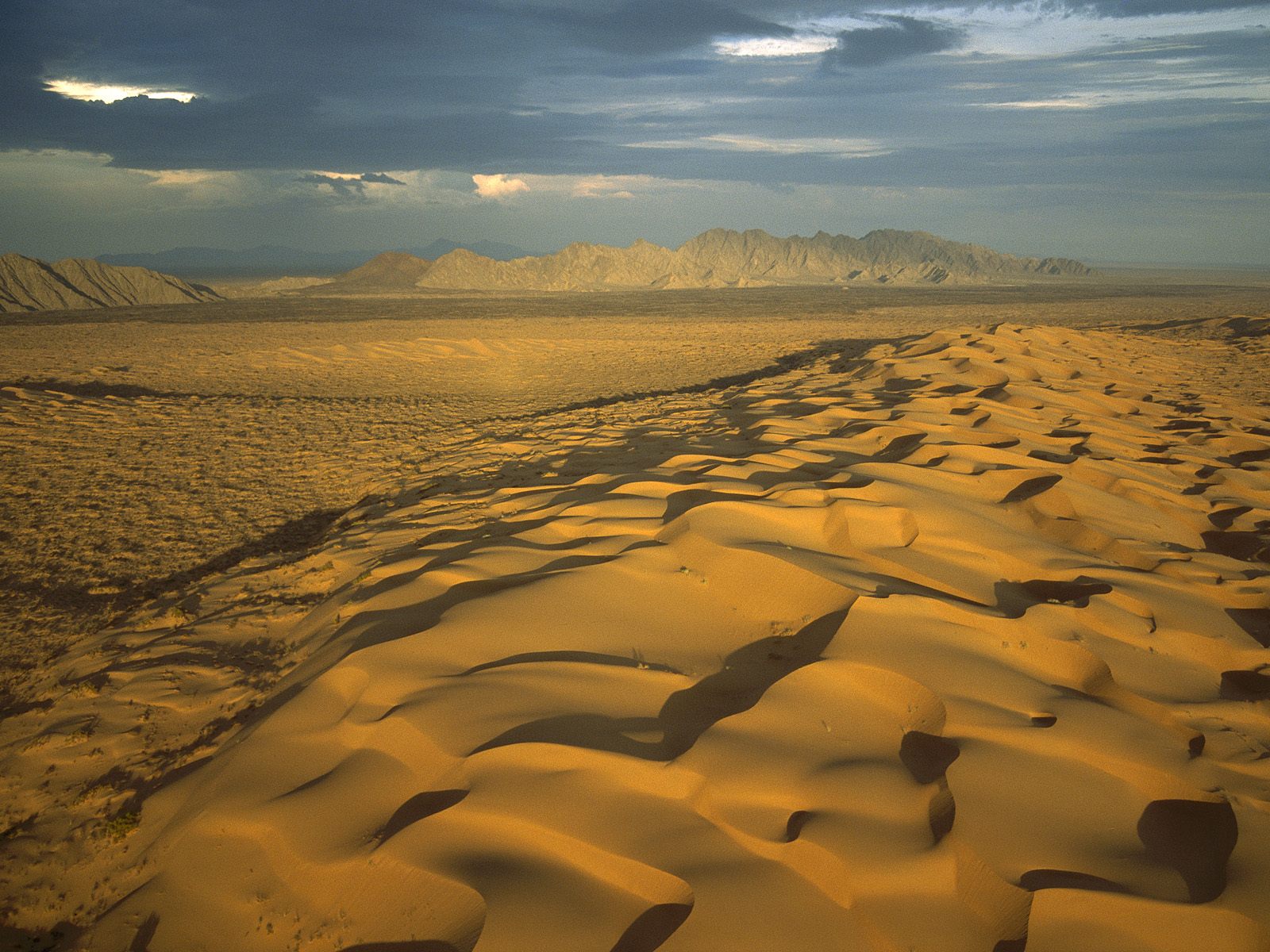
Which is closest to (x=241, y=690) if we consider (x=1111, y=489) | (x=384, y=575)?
(x=384, y=575)

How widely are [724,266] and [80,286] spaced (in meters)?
68.1

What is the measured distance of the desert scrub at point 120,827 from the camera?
6.09ft

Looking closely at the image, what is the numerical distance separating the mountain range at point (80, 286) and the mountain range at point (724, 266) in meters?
12.6

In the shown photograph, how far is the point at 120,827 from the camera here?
187 centimetres

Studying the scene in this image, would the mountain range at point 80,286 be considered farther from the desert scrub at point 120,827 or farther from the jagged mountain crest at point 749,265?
the desert scrub at point 120,827

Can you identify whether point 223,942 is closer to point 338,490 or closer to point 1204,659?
point 1204,659

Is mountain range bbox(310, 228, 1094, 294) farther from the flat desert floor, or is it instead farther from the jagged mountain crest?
the flat desert floor

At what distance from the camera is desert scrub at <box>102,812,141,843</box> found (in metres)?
1.86

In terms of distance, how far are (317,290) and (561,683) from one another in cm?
5832

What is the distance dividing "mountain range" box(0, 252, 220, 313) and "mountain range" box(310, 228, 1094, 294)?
12.6 meters

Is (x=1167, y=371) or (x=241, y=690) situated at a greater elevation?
(x=1167, y=371)

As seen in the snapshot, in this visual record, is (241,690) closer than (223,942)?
No

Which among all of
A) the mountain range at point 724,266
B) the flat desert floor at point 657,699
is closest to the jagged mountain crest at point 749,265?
the mountain range at point 724,266

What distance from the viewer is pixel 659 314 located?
29.5 m
